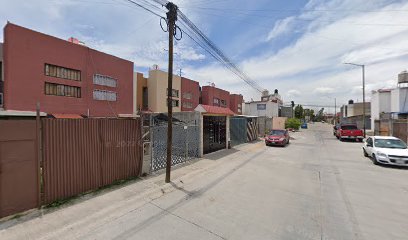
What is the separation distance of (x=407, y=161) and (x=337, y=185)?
5161 millimetres

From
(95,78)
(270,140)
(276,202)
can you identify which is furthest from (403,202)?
(95,78)

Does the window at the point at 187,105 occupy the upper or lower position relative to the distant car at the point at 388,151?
upper

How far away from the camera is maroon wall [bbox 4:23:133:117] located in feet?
57.5

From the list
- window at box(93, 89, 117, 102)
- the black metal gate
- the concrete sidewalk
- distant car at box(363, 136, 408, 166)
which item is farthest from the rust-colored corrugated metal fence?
window at box(93, 89, 117, 102)

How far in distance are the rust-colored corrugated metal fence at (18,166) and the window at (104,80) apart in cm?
2074

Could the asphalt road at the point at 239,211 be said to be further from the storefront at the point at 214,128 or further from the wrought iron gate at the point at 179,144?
the storefront at the point at 214,128

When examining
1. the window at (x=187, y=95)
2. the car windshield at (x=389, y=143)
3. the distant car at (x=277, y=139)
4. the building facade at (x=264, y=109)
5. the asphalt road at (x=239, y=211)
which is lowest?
the asphalt road at (x=239, y=211)

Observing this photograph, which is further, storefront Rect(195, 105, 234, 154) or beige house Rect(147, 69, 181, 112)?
beige house Rect(147, 69, 181, 112)

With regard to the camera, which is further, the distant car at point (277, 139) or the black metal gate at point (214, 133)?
the distant car at point (277, 139)

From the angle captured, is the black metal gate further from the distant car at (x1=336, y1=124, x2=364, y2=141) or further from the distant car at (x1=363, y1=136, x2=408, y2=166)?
the distant car at (x1=336, y1=124, x2=364, y2=141)

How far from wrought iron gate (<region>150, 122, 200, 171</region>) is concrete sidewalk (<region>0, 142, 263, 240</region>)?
6.16ft

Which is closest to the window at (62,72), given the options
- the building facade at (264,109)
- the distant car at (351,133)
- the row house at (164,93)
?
the row house at (164,93)

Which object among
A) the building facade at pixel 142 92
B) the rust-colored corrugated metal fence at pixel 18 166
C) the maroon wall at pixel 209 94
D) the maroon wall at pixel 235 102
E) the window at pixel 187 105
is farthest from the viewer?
the maroon wall at pixel 235 102

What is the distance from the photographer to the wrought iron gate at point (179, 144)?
9.79 metres
